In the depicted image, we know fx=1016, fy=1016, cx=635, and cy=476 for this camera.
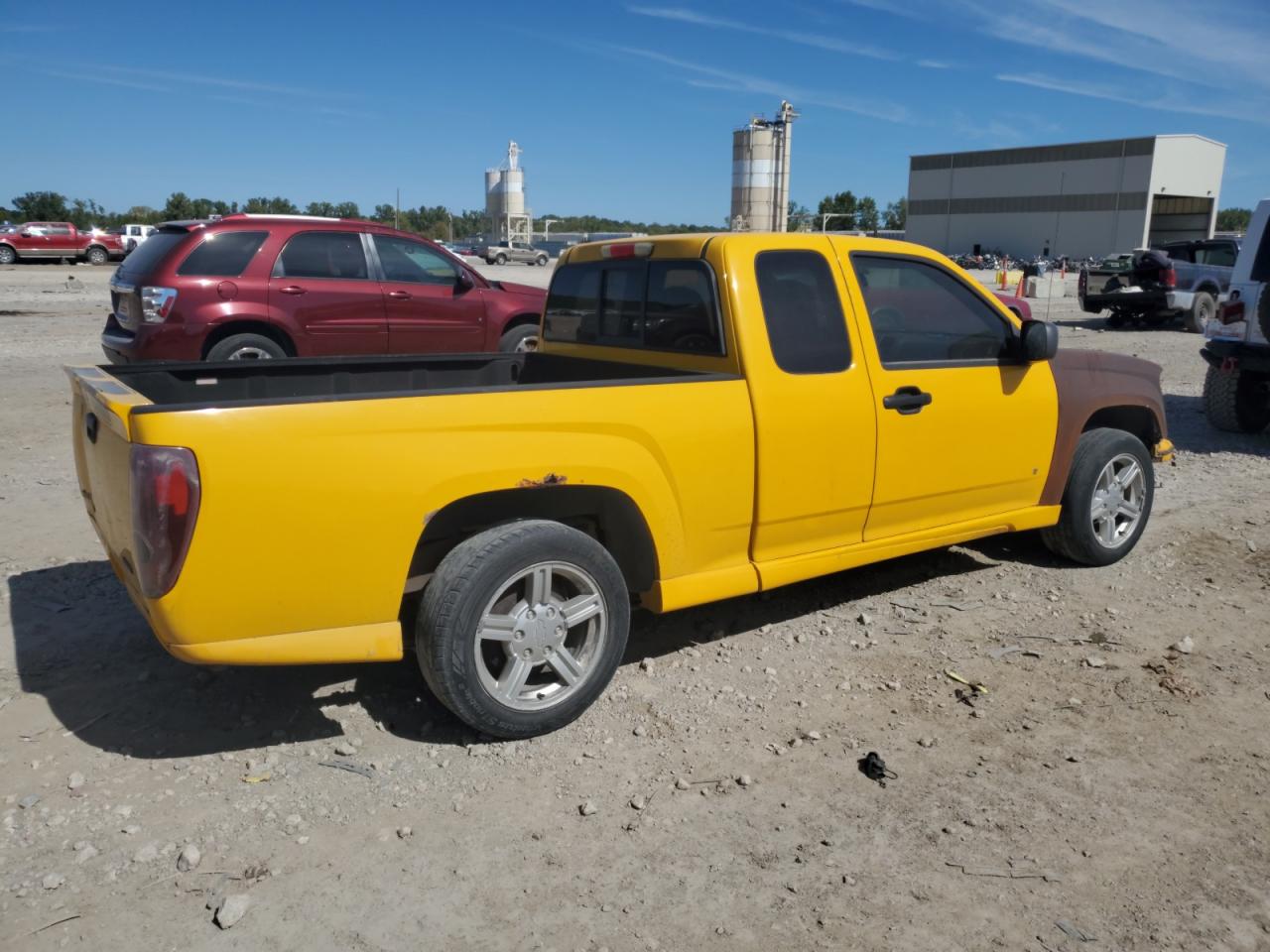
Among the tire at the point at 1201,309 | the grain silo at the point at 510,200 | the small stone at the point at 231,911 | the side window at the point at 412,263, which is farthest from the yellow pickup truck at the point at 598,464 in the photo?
the grain silo at the point at 510,200

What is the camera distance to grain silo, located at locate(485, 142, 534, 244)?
9356 centimetres

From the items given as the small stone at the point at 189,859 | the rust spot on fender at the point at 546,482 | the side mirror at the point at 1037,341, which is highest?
the side mirror at the point at 1037,341

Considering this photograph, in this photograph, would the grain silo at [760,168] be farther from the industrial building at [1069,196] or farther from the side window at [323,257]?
the side window at [323,257]

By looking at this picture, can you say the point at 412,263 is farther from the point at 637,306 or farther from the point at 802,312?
the point at 802,312

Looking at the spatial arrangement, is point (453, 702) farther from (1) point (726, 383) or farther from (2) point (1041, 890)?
(2) point (1041, 890)

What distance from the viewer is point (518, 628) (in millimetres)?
3625

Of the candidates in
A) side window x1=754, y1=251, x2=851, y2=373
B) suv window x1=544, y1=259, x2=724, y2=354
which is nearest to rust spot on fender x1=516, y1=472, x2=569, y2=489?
suv window x1=544, y1=259, x2=724, y2=354

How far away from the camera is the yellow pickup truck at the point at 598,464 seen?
10.3 feet

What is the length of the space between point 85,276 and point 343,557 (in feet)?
108

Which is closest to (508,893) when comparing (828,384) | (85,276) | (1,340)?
(828,384)

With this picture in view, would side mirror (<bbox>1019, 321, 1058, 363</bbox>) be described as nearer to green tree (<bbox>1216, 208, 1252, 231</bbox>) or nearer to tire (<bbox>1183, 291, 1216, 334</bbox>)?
tire (<bbox>1183, 291, 1216, 334</bbox>)

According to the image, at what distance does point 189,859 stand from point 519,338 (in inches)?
317

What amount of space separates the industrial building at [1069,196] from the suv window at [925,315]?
7127cm

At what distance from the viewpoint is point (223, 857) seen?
3.05m
